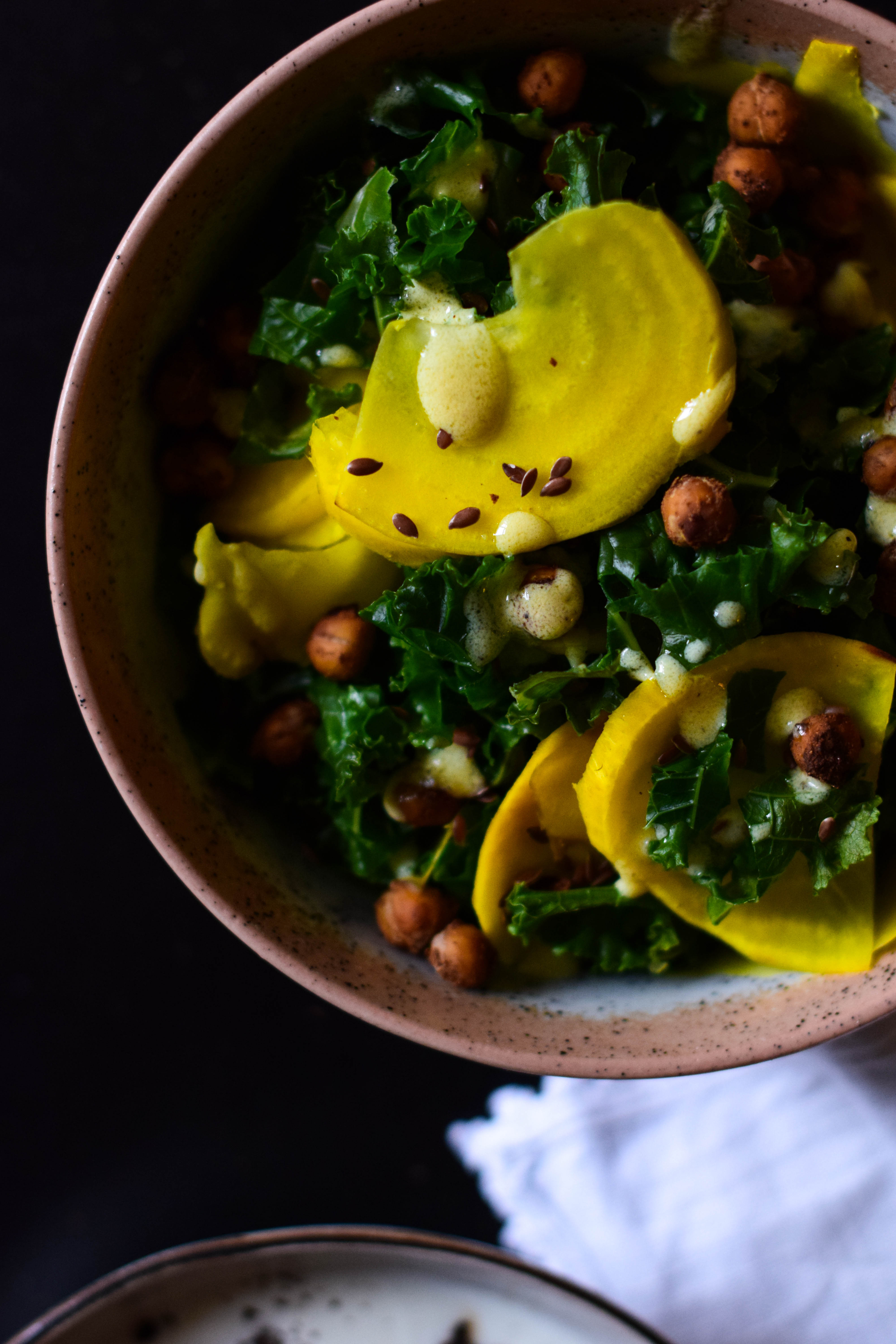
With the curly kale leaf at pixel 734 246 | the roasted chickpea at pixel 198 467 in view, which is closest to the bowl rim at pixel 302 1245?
the roasted chickpea at pixel 198 467

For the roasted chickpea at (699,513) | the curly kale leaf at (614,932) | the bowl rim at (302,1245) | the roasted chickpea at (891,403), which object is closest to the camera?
the roasted chickpea at (699,513)

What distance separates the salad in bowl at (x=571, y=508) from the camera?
1.27 meters

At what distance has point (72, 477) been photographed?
4.42 ft

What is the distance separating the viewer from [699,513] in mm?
1244

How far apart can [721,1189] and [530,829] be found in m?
0.91

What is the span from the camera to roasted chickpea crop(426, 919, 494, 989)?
4.80 feet

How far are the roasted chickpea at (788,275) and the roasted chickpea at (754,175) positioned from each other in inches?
2.6

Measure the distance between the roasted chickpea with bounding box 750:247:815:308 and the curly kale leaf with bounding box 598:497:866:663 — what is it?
283mm

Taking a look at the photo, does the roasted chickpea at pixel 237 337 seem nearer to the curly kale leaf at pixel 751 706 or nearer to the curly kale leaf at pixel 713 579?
the curly kale leaf at pixel 713 579

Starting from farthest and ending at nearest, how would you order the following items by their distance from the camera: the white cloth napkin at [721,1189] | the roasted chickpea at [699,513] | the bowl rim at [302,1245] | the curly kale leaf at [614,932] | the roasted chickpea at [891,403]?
the white cloth napkin at [721,1189] → the bowl rim at [302,1245] → the curly kale leaf at [614,932] → the roasted chickpea at [891,403] → the roasted chickpea at [699,513]

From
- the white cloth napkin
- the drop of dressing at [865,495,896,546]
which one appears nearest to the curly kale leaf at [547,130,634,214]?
the drop of dressing at [865,495,896,546]

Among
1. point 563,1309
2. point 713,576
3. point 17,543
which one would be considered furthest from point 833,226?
point 563,1309

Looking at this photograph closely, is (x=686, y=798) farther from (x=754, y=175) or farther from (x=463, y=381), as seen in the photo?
(x=754, y=175)

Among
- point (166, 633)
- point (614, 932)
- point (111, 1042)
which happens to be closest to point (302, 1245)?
point (111, 1042)
